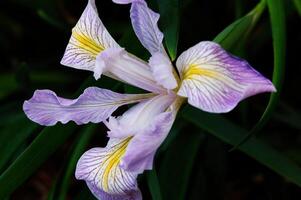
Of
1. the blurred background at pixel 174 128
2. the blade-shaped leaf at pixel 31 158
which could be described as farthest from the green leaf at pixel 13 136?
the blade-shaped leaf at pixel 31 158

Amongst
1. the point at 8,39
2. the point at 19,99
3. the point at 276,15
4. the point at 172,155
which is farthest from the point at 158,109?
the point at 8,39

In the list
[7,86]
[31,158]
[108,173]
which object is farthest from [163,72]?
[7,86]

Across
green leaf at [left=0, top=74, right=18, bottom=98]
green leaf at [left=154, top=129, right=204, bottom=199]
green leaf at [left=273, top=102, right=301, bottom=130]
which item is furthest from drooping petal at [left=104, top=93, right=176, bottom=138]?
green leaf at [left=0, top=74, right=18, bottom=98]

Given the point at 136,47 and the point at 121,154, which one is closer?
the point at 121,154

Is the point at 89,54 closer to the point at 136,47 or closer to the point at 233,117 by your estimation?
the point at 136,47

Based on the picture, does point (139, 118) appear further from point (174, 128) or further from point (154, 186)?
point (174, 128)

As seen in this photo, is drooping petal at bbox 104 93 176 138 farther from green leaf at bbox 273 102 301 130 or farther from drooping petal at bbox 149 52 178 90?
green leaf at bbox 273 102 301 130

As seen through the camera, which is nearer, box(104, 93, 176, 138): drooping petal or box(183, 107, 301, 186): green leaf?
box(104, 93, 176, 138): drooping petal

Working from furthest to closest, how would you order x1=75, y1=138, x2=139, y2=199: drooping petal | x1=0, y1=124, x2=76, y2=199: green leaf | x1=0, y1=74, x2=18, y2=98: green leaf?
x1=0, y1=74, x2=18, y2=98: green leaf → x1=0, y1=124, x2=76, y2=199: green leaf → x1=75, y1=138, x2=139, y2=199: drooping petal
